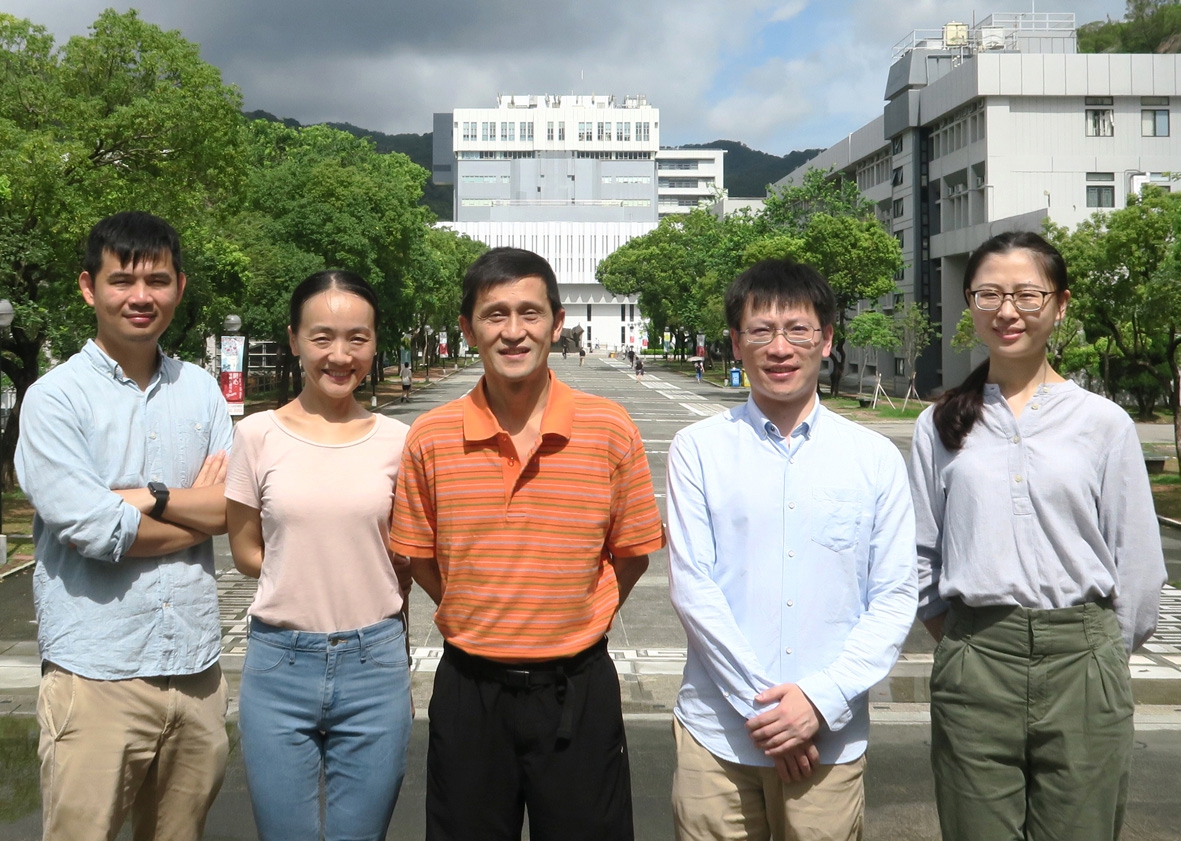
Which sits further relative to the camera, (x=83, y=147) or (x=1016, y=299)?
(x=83, y=147)

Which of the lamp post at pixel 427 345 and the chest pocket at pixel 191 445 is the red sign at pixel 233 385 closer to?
the chest pocket at pixel 191 445

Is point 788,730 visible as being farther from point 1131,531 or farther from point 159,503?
point 159,503

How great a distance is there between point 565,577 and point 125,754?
1.40 m

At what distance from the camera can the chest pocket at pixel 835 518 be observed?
326cm

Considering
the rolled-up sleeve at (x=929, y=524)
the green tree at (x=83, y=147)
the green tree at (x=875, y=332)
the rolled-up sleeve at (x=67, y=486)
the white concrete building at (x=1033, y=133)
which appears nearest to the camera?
the rolled-up sleeve at (x=67, y=486)

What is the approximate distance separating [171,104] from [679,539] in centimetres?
1651

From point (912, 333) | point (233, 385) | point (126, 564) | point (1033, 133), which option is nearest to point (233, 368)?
point (233, 385)

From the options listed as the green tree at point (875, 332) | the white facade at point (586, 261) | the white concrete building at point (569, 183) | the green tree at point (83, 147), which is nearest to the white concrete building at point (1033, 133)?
the green tree at point (875, 332)

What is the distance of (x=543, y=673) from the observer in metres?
3.20

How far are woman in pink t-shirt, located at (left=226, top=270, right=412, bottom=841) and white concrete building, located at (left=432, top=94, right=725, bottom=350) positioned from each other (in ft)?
449

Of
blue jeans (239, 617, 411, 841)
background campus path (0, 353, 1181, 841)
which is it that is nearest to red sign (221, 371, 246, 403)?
background campus path (0, 353, 1181, 841)

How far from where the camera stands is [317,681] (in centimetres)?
340

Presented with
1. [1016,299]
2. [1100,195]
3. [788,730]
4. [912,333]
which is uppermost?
[1100,195]

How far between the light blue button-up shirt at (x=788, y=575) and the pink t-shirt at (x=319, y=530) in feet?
2.82
